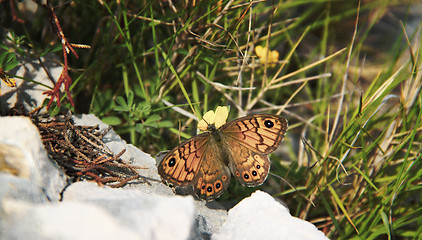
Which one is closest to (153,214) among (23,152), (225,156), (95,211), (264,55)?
(95,211)

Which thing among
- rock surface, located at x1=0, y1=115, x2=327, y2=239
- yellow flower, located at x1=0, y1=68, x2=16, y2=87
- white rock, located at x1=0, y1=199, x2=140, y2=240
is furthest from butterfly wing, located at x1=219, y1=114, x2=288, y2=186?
yellow flower, located at x1=0, y1=68, x2=16, y2=87

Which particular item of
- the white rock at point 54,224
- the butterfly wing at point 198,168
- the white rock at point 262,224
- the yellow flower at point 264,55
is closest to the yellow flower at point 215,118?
the butterfly wing at point 198,168

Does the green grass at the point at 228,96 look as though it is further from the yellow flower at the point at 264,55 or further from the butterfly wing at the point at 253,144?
the butterfly wing at the point at 253,144

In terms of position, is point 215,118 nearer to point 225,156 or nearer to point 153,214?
point 225,156

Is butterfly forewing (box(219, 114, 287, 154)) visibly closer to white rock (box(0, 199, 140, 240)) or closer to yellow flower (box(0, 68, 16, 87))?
white rock (box(0, 199, 140, 240))

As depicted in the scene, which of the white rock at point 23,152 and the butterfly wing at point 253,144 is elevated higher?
the white rock at point 23,152

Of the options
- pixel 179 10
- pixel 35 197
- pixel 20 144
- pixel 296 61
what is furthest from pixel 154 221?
pixel 296 61

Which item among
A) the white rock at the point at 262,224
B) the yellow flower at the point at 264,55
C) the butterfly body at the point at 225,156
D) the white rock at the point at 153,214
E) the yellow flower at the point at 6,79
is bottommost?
the white rock at the point at 262,224
